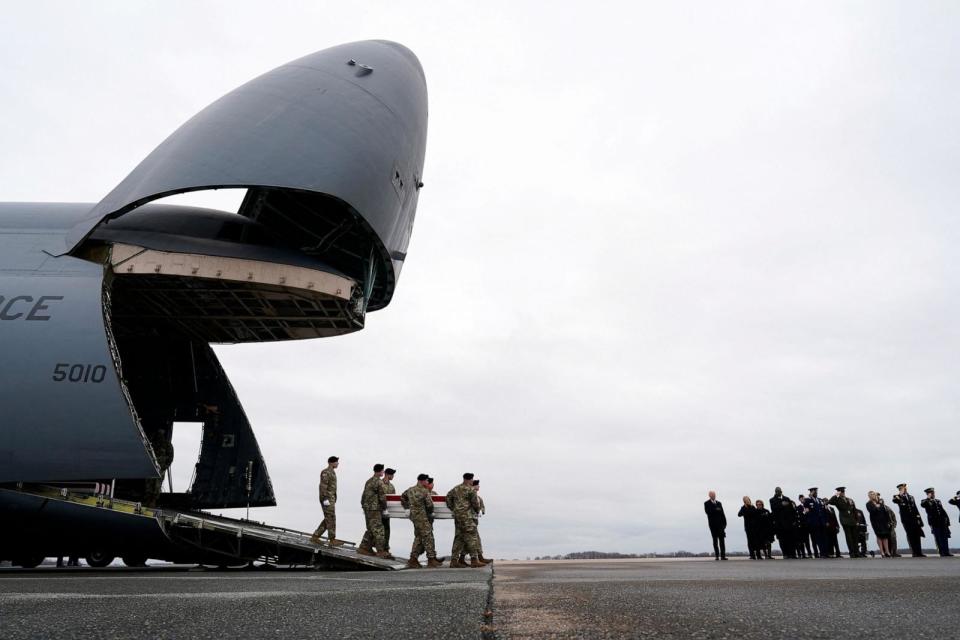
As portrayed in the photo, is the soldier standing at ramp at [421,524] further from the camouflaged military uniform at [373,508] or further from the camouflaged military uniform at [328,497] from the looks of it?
the camouflaged military uniform at [328,497]

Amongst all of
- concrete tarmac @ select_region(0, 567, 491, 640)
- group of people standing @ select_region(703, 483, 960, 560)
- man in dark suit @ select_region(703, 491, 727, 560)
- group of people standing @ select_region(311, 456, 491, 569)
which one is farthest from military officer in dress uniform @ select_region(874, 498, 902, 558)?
concrete tarmac @ select_region(0, 567, 491, 640)

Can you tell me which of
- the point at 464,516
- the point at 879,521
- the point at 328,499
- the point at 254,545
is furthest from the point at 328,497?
the point at 879,521

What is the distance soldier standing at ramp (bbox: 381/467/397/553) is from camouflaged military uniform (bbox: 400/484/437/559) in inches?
29.2

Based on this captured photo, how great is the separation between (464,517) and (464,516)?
0.06 feet

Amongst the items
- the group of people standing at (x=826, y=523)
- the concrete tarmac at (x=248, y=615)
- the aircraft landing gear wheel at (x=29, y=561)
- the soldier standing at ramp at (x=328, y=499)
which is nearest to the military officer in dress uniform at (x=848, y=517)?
the group of people standing at (x=826, y=523)

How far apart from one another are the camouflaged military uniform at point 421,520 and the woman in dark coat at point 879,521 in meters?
11.5

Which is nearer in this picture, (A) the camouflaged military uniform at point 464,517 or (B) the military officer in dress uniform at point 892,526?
(A) the camouflaged military uniform at point 464,517

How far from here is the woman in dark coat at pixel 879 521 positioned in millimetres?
15438

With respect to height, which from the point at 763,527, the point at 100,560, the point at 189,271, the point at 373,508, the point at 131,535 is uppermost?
the point at 189,271

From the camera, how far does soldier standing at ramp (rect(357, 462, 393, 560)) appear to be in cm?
1214

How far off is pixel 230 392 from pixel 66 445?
8.33 meters

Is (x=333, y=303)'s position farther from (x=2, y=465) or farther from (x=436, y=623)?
(x=436, y=623)

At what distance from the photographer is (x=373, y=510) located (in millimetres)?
12242

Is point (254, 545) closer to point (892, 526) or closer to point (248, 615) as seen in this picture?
point (248, 615)
